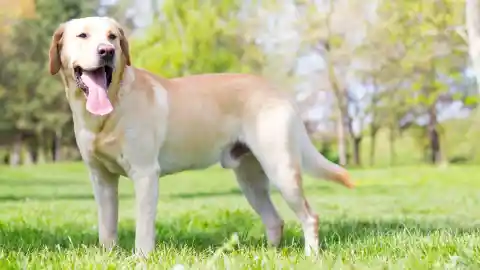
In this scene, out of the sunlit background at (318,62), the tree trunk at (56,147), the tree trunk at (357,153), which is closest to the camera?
the sunlit background at (318,62)

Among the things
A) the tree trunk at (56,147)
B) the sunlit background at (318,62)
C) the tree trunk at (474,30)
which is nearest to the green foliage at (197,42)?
the sunlit background at (318,62)

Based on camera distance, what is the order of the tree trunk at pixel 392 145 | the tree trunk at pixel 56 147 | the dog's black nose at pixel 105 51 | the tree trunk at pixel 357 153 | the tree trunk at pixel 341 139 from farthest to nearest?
the tree trunk at pixel 392 145
the tree trunk at pixel 357 153
the tree trunk at pixel 341 139
the tree trunk at pixel 56 147
the dog's black nose at pixel 105 51

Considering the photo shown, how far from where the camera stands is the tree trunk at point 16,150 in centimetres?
903

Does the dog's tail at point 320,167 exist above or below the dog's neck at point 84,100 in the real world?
below

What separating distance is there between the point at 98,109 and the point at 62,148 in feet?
22.2

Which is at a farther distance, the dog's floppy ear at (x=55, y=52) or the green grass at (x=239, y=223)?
the dog's floppy ear at (x=55, y=52)

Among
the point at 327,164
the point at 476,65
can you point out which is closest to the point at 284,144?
the point at 327,164

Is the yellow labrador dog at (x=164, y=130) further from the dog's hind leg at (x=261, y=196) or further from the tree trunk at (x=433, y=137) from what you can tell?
the tree trunk at (x=433, y=137)

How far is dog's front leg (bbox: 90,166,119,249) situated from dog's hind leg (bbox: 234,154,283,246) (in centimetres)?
67

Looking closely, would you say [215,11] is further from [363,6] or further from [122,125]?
[122,125]

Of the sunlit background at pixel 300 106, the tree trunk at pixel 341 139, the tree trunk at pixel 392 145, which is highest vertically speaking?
the sunlit background at pixel 300 106

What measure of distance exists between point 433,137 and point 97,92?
26.0 ft

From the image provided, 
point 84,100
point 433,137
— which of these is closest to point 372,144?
point 433,137

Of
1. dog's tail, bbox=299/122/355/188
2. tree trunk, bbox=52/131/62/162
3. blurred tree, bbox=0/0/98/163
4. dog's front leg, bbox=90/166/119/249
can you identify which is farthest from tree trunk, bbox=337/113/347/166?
dog's front leg, bbox=90/166/119/249
